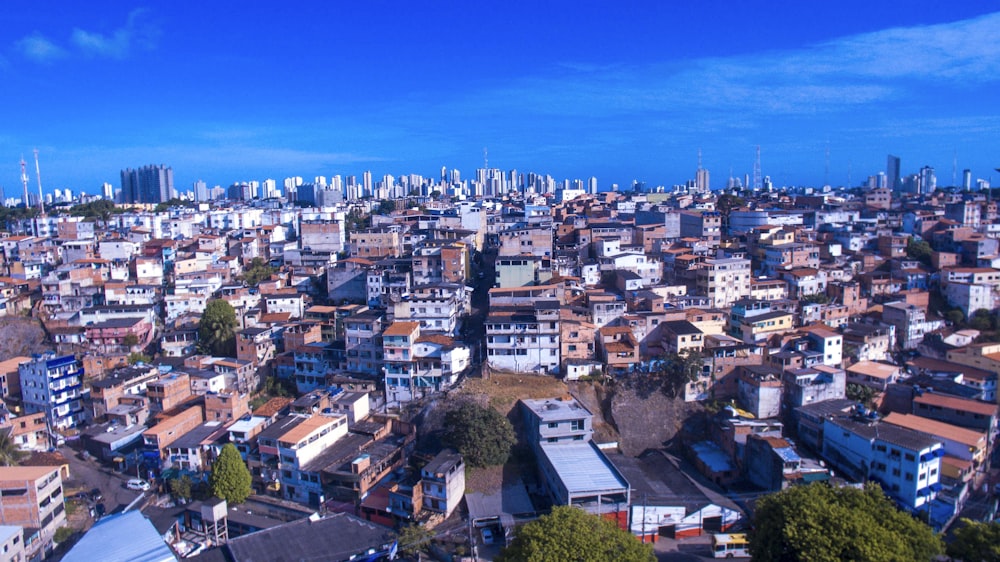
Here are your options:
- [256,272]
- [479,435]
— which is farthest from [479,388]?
[256,272]

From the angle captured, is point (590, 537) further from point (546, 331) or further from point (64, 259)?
point (64, 259)

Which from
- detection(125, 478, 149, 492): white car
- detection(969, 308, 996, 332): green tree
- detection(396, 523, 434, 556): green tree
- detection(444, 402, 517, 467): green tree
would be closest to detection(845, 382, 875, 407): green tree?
detection(969, 308, 996, 332): green tree

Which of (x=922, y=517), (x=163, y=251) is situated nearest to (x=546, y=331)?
(x=922, y=517)

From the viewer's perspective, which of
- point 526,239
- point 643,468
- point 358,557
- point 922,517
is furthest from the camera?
point 526,239

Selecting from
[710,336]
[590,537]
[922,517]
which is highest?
[710,336]

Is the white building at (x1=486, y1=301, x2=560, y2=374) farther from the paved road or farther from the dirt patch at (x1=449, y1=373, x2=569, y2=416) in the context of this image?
the paved road

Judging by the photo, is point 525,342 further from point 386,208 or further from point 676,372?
point 386,208
